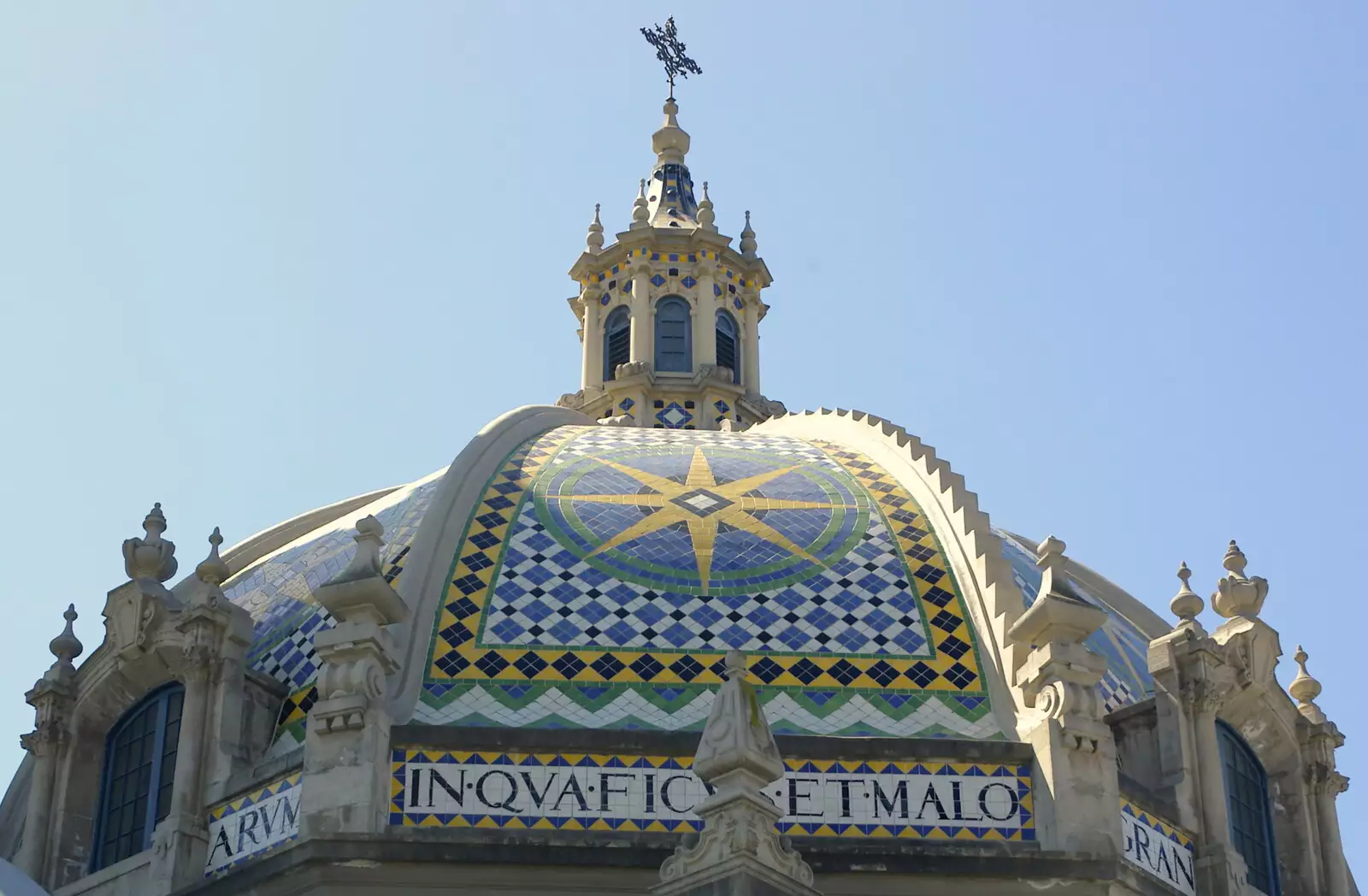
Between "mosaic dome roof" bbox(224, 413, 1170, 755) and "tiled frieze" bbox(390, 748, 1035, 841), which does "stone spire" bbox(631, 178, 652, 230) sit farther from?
"tiled frieze" bbox(390, 748, 1035, 841)

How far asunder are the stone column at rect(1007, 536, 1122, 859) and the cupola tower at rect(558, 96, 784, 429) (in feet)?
34.9

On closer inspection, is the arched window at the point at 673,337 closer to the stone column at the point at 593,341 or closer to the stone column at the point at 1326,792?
the stone column at the point at 593,341

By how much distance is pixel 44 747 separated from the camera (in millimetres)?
22672

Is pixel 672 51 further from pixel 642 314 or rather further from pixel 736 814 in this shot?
pixel 736 814

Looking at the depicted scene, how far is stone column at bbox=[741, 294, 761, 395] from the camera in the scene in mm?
33062

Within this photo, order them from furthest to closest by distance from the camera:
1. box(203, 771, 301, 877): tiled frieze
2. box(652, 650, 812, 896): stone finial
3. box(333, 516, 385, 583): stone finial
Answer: box(333, 516, 385, 583): stone finial, box(203, 771, 301, 877): tiled frieze, box(652, 650, 812, 896): stone finial

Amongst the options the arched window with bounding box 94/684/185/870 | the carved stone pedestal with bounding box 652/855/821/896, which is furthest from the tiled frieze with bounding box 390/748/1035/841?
the carved stone pedestal with bounding box 652/855/821/896

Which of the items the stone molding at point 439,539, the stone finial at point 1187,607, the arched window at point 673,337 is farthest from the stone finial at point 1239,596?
the arched window at point 673,337

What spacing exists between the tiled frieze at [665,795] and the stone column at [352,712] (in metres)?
0.28

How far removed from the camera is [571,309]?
3469 centimetres

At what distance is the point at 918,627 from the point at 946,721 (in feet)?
Result: 4.07

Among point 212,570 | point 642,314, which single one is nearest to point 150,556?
point 212,570

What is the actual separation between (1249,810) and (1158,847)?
245cm

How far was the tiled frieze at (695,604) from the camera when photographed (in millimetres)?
20969
